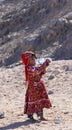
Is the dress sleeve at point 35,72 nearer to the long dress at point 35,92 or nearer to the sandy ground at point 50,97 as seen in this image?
the long dress at point 35,92

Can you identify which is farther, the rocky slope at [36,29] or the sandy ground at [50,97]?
the rocky slope at [36,29]

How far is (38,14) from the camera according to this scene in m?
18.6

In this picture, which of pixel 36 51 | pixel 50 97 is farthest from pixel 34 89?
pixel 36 51

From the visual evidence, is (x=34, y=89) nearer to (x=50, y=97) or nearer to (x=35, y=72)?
(x=35, y=72)

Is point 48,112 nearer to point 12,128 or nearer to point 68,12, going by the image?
point 12,128

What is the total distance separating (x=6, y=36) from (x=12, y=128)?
11.8m

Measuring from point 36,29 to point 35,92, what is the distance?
10.4 meters

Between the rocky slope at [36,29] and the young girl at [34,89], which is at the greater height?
the young girl at [34,89]

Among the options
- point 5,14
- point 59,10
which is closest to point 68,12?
point 59,10

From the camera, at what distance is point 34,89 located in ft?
23.7

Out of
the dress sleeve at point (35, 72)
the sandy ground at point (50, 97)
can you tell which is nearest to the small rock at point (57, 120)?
the sandy ground at point (50, 97)

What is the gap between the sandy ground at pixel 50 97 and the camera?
7.15m

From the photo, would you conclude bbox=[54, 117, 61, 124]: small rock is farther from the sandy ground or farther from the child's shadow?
the child's shadow

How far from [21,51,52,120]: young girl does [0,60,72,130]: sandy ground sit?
0.68ft
